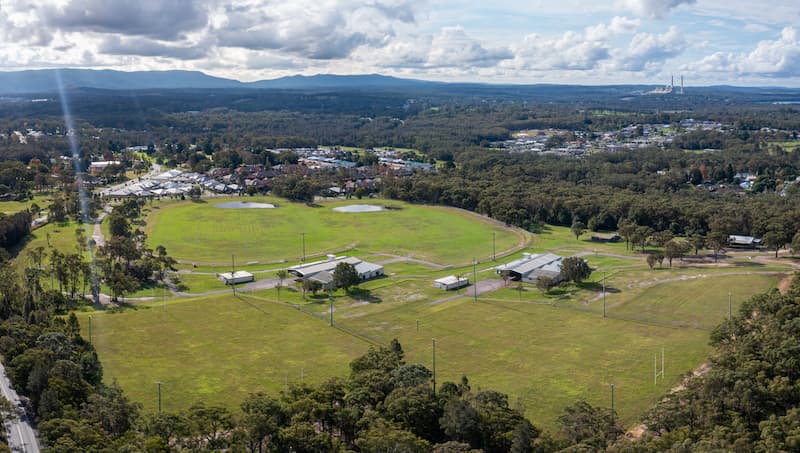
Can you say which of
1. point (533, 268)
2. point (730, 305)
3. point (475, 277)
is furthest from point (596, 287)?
point (475, 277)

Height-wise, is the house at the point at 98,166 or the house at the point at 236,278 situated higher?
the house at the point at 98,166

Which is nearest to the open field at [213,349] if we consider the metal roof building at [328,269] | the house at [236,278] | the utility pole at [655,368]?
the house at [236,278]

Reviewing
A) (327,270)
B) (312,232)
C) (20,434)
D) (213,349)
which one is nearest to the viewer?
(20,434)

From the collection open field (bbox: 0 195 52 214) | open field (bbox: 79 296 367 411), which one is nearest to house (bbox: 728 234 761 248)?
open field (bbox: 79 296 367 411)

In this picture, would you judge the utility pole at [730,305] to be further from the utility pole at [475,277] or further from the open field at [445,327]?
the utility pole at [475,277]

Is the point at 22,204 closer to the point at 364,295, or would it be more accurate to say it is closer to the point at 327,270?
the point at 327,270

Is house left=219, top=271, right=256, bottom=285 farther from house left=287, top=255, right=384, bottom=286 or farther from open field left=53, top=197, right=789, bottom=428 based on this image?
house left=287, top=255, right=384, bottom=286

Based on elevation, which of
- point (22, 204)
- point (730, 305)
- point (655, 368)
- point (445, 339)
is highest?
point (22, 204)
